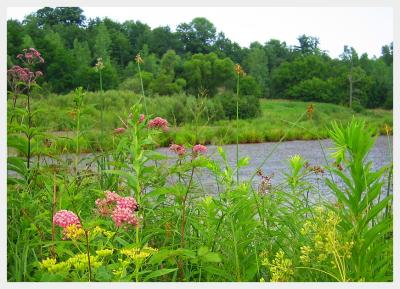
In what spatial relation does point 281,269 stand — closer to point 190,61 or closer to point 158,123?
point 158,123

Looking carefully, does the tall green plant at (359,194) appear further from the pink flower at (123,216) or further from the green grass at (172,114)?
the green grass at (172,114)

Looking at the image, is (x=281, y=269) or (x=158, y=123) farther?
(x=158, y=123)

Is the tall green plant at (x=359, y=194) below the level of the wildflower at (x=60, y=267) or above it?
above

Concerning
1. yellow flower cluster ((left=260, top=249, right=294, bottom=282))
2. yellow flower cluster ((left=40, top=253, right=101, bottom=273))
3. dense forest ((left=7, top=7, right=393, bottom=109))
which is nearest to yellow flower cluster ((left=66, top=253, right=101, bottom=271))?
yellow flower cluster ((left=40, top=253, right=101, bottom=273))

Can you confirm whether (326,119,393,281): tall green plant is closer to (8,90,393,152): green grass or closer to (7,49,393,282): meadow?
(7,49,393,282): meadow

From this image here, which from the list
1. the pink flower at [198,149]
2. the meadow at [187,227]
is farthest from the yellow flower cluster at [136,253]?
the pink flower at [198,149]

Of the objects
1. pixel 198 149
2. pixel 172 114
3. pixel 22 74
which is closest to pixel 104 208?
pixel 198 149
